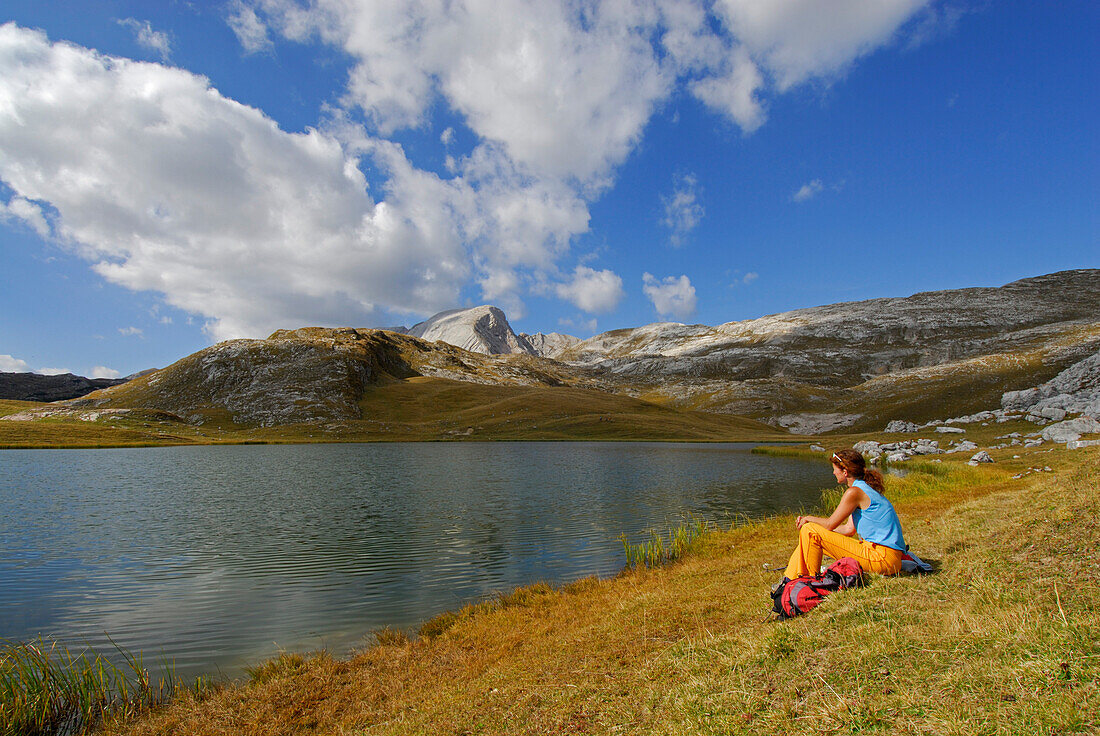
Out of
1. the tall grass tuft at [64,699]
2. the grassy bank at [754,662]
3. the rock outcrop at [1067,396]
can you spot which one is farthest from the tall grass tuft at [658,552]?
the rock outcrop at [1067,396]

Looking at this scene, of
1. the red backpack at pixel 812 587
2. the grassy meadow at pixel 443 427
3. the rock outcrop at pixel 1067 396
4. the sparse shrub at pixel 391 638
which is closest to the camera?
the red backpack at pixel 812 587

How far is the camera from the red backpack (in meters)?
11.5

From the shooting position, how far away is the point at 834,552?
13.1m

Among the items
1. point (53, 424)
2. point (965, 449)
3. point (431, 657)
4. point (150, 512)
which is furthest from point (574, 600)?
point (53, 424)

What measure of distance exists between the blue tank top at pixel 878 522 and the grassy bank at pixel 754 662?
103 centimetres

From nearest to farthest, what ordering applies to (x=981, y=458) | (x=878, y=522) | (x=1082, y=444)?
(x=878, y=522) → (x=1082, y=444) → (x=981, y=458)

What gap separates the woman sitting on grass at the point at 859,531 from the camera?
12500 mm

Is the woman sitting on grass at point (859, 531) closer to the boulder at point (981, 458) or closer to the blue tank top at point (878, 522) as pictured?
the blue tank top at point (878, 522)

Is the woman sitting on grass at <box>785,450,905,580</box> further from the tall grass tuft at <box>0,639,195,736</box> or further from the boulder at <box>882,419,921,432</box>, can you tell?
the boulder at <box>882,419,921,432</box>

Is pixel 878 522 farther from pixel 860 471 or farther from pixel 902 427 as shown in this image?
pixel 902 427

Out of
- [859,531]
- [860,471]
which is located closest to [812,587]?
[859,531]

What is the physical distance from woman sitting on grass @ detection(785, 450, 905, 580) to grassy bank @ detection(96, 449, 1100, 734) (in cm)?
84

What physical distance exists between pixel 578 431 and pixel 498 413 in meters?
34.9

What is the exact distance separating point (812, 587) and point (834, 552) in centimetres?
171
